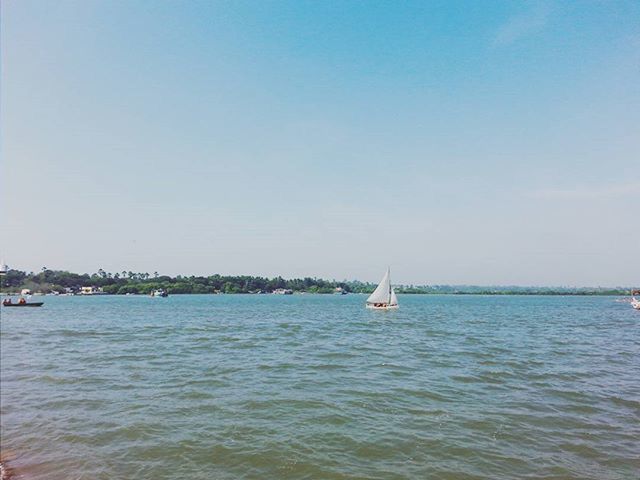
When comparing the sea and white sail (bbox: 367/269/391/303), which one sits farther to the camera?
white sail (bbox: 367/269/391/303)

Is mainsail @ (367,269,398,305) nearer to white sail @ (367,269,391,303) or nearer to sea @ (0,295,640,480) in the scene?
white sail @ (367,269,391,303)

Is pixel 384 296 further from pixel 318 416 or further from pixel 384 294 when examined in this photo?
pixel 318 416

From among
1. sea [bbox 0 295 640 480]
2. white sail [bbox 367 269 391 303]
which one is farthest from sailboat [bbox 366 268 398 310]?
sea [bbox 0 295 640 480]

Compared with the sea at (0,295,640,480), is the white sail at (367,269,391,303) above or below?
above

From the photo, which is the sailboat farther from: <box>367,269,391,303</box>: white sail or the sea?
the sea

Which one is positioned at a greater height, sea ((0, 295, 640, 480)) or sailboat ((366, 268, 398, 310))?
sailboat ((366, 268, 398, 310))

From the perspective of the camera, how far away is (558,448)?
38.4ft

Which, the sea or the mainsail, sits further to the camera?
the mainsail

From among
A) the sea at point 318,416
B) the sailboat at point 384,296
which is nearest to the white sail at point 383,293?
the sailboat at point 384,296

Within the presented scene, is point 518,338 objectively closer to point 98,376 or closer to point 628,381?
point 628,381

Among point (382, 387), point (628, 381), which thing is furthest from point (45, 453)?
point (628, 381)

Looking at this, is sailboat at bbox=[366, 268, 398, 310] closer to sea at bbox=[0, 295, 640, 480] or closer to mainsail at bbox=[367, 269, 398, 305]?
mainsail at bbox=[367, 269, 398, 305]

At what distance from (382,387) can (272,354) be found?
1125 centimetres

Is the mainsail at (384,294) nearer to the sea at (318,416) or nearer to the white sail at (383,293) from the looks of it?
the white sail at (383,293)
